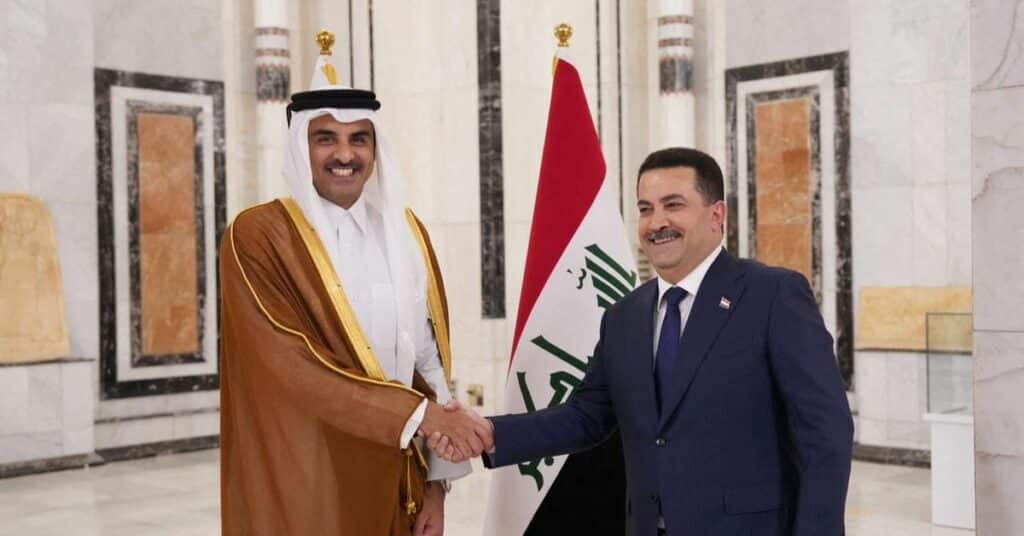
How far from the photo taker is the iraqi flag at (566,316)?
3.96 m

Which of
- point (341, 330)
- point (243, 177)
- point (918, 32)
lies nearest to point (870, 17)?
point (918, 32)

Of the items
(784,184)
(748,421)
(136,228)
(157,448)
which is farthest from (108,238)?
(748,421)

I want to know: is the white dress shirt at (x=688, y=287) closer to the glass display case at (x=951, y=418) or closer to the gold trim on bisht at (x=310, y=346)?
the gold trim on bisht at (x=310, y=346)

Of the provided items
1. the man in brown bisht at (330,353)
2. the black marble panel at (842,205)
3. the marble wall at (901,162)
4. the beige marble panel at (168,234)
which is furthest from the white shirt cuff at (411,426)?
the beige marble panel at (168,234)

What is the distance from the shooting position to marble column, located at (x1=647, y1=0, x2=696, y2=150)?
29.5 feet

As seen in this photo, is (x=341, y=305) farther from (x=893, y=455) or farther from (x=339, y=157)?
(x=893, y=455)

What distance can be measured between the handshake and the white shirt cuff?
17 mm

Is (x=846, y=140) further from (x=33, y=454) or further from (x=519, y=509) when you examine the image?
(x=33, y=454)

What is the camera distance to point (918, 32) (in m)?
7.74

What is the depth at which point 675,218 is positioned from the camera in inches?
100

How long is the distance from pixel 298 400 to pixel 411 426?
305mm

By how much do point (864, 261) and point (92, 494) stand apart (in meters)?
5.52

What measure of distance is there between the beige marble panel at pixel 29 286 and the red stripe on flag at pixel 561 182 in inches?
201

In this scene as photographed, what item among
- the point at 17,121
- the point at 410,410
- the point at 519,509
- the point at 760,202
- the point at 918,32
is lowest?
the point at 519,509
